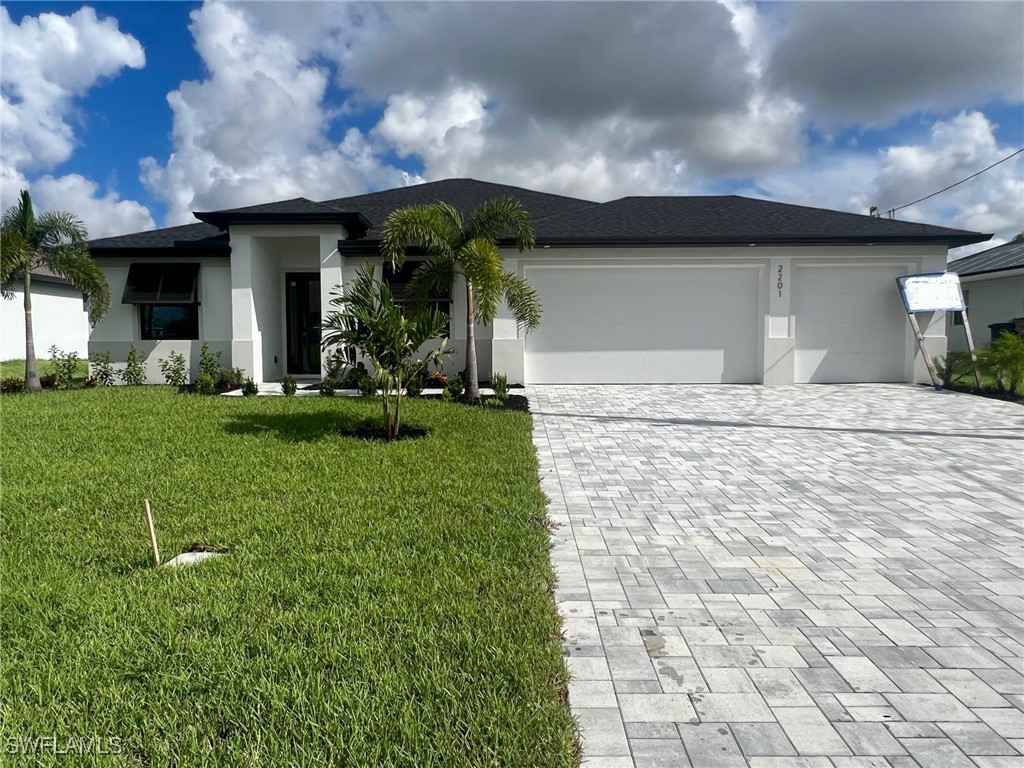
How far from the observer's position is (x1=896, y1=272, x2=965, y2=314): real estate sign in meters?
14.0

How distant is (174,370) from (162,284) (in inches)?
91.4

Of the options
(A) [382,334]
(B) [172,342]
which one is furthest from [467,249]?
(B) [172,342]

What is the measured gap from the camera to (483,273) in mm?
11156

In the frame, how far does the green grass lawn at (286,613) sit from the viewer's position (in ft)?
8.34

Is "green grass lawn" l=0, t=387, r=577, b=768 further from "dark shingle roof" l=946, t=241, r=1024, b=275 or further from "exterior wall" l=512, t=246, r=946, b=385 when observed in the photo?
"dark shingle roof" l=946, t=241, r=1024, b=275

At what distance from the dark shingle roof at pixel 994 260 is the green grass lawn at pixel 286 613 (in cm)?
2299

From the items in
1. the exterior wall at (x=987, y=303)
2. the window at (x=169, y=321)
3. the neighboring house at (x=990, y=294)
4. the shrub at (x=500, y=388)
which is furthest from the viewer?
the exterior wall at (x=987, y=303)

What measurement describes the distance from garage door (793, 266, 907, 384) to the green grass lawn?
10828 millimetres

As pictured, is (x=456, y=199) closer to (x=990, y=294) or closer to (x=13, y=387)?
(x=13, y=387)

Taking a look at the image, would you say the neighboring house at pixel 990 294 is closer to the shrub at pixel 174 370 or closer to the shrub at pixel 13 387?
the shrub at pixel 174 370

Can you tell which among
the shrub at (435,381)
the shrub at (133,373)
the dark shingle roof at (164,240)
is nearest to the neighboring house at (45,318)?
the dark shingle roof at (164,240)

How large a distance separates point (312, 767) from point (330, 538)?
253cm

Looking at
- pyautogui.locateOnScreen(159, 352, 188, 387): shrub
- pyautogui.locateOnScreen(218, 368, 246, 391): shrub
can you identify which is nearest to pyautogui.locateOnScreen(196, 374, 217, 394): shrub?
pyautogui.locateOnScreen(218, 368, 246, 391): shrub

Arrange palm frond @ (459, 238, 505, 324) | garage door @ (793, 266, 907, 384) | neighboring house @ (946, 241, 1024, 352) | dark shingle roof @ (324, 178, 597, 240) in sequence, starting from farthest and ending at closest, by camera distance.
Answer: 1. neighboring house @ (946, 241, 1024, 352)
2. dark shingle roof @ (324, 178, 597, 240)
3. garage door @ (793, 266, 907, 384)
4. palm frond @ (459, 238, 505, 324)
